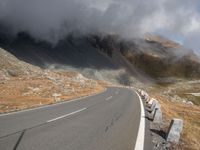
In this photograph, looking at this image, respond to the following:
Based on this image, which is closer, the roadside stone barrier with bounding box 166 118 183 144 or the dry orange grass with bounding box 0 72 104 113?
the roadside stone barrier with bounding box 166 118 183 144

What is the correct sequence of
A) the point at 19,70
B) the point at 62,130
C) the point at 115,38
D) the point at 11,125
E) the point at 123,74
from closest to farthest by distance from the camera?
the point at 62,130 → the point at 11,125 → the point at 19,70 → the point at 123,74 → the point at 115,38

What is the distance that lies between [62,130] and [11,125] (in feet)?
7.38

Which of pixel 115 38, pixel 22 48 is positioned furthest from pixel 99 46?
pixel 22 48

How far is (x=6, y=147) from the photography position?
27.5 feet

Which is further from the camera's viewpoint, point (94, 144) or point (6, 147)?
point (94, 144)

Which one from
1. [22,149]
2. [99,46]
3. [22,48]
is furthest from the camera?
[99,46]

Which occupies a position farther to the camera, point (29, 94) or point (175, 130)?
point (29, 94)

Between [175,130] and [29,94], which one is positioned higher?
[29,94]

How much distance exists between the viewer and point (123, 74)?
143m

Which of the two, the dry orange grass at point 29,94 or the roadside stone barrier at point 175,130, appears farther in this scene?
the dry orange grass at point 29,94

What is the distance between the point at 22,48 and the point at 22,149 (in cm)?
9921

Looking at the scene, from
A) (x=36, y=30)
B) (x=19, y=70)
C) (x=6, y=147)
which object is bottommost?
(x=6, y=147)

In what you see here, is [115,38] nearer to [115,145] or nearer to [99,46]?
[99,46]

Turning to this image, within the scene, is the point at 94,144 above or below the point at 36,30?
below
